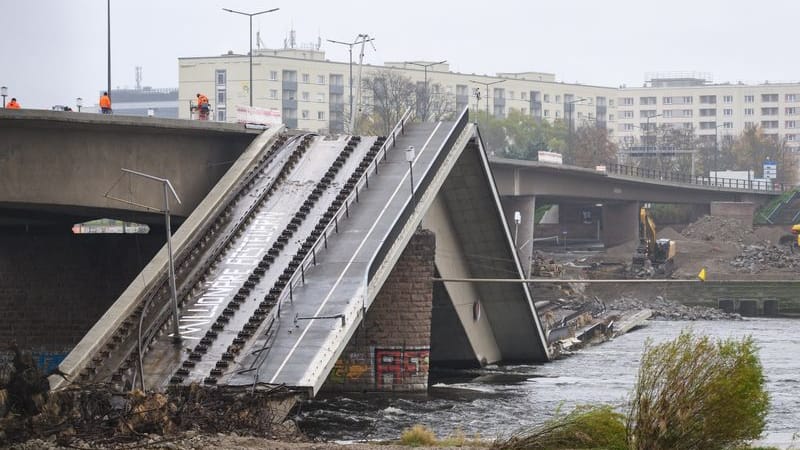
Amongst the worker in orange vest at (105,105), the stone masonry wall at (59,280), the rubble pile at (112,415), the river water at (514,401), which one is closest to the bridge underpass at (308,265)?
the river water at (514,401)

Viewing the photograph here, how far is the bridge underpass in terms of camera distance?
42.4 meters

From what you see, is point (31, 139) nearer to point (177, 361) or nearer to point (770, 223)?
point (177, 361)

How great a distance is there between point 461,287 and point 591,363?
847cm

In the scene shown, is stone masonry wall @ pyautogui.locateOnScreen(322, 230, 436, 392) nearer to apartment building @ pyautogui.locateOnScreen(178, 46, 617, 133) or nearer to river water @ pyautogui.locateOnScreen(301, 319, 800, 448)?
river water @ pyautogui.locateOnScreen(301, 319, 800, 448)

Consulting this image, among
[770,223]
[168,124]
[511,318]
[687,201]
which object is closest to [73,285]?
[168,124]

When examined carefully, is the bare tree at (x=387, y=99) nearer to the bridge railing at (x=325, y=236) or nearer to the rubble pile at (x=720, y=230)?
the rubble pile at (x=720, y=230)

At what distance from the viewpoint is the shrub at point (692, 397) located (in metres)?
26.1

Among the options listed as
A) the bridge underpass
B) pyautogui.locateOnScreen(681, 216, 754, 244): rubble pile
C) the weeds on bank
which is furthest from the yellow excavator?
the weeds on bank

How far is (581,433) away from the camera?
28.0 m

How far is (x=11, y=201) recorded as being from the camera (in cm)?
4719

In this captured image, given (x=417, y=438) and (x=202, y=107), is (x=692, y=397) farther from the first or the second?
(x=202, y=107)

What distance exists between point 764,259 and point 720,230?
1032 centimetres

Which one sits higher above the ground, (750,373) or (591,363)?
(750,373)

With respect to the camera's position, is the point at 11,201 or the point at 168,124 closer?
the point at 11,201
